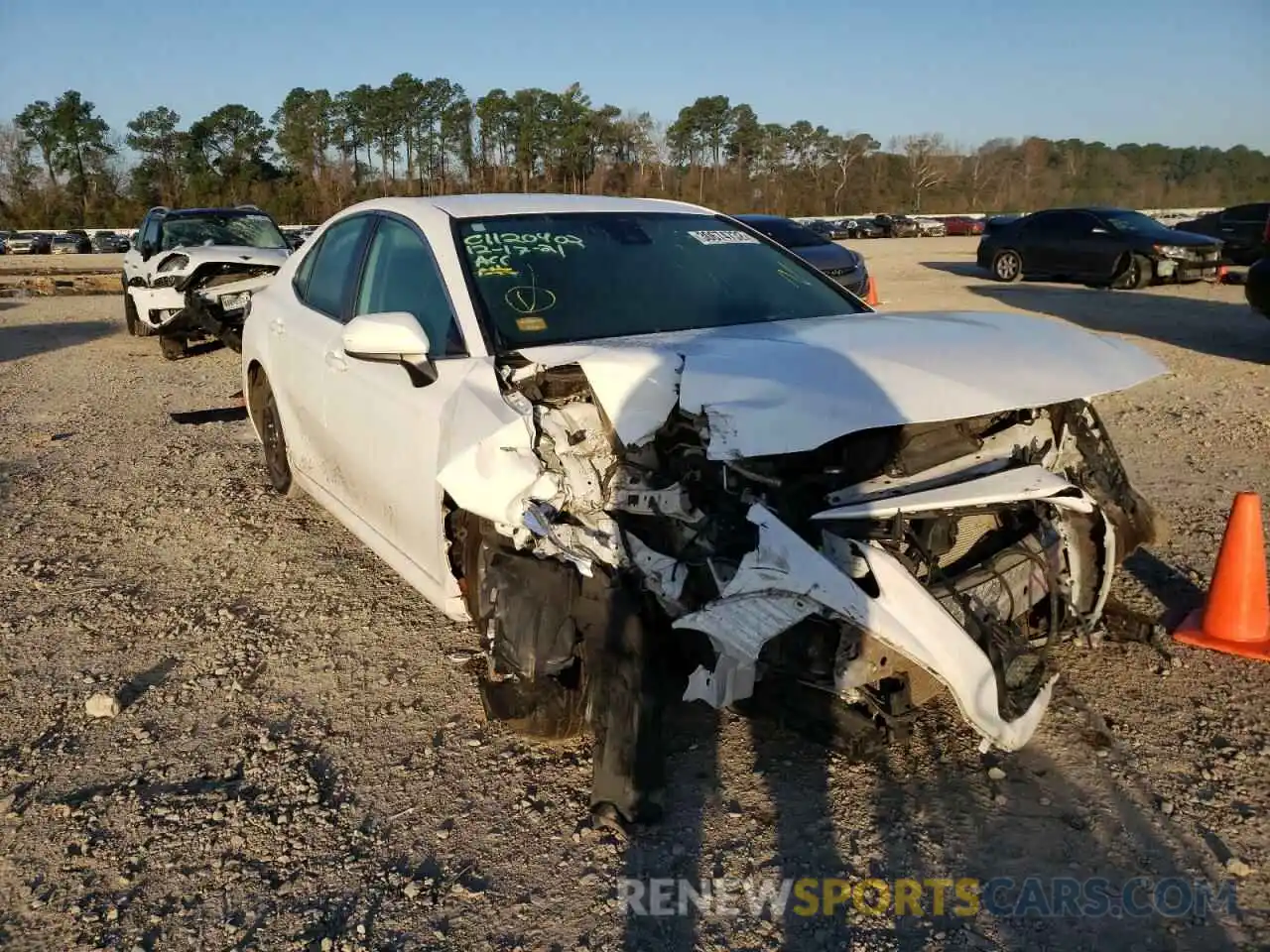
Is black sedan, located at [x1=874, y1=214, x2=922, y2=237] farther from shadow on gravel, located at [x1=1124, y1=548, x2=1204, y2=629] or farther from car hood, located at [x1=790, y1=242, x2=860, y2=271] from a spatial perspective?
shadow on gravel, located at [x1=1124, y1=548, x2=1204, y2=629]

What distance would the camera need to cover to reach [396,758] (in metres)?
3.21

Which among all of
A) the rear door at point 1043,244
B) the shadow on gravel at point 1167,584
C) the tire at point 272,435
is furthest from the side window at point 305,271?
the rear door at point 1043,244

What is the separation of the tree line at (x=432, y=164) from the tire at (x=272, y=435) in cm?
5157

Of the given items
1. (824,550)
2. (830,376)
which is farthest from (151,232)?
(824,550)

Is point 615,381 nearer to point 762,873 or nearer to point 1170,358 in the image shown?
point 762,873

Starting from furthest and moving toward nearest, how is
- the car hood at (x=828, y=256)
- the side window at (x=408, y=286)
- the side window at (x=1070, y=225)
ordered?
1. the side window at (x=1070, y=225)
2. the car hood at (x=828, y=256)
3. the side window at (x=408, y=286)

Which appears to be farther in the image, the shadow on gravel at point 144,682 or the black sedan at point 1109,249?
Answer: the black sedan at point 1109,249

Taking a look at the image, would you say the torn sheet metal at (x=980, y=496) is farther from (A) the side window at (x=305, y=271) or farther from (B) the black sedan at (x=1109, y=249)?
(B) the black sedan at (x=1109, y=249)

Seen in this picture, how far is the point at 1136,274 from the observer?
17.4m

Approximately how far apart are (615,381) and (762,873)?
1.38 metres

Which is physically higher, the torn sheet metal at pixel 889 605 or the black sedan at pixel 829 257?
the black sedan at pixel 829 257

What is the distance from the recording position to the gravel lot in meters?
2.46

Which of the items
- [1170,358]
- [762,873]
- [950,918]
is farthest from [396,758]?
[1170,358]

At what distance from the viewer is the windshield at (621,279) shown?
3547 millimetres
